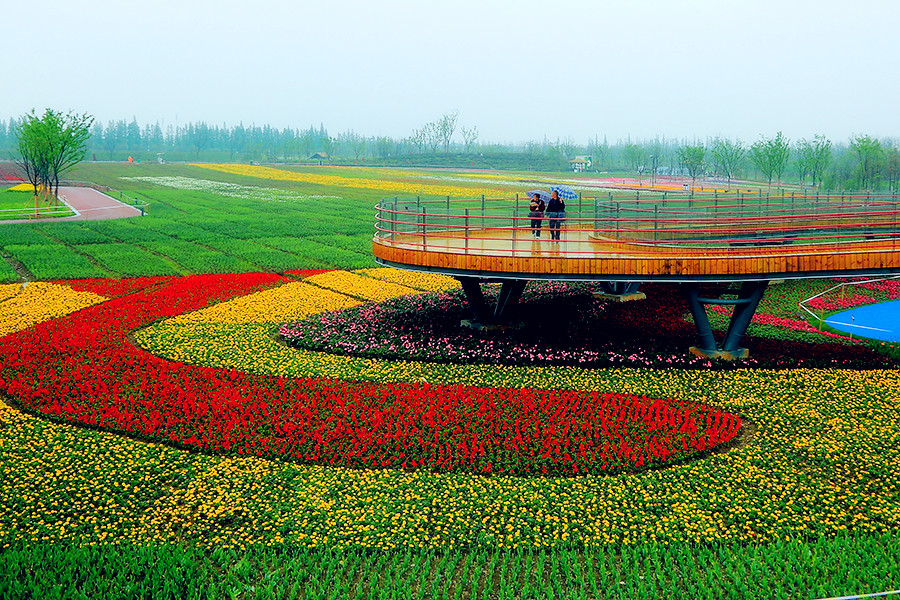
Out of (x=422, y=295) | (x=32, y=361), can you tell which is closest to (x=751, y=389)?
(x=422, y=295)

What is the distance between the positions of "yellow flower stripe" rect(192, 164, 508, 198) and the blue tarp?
36.2 metres

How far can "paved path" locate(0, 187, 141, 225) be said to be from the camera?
43.2m

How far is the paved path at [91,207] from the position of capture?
43219mm

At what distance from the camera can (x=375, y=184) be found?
76062 millimetres

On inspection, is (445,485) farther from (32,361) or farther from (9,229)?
(9,229)

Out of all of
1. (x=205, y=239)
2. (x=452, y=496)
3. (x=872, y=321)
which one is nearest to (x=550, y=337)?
(x=452, y=496)

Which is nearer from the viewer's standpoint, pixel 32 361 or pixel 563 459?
pixel 563 459

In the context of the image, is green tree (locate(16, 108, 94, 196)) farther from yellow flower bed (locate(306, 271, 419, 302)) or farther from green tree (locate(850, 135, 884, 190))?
green tree (locate(850, 135, 884, 190))

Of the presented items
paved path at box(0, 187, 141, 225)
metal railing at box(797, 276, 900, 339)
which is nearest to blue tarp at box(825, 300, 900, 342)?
metal railing at box(797, 276, 900, 339)

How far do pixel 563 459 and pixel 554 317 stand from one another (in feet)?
25.5

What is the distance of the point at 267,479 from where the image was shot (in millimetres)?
10578

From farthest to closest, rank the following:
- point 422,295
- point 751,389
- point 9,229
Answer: point 9,229, point 422,295, point 751,389

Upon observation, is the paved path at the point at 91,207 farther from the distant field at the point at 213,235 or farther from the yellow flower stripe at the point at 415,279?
the yellow flower stripe at the point at 415,279

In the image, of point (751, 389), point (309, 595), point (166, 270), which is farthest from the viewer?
point (166, 270)
